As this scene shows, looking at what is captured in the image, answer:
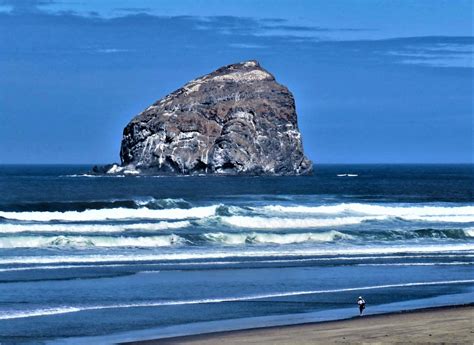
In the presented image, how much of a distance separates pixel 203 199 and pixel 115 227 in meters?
26.9

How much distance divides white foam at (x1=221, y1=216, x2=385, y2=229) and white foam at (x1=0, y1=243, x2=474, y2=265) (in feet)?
32.2

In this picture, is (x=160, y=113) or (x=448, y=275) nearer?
(x=448, y=275)

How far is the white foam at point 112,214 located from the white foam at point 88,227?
17.9 feet

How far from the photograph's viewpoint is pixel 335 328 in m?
19.9

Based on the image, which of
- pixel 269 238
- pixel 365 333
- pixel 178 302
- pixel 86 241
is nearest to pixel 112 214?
pixel 269 238

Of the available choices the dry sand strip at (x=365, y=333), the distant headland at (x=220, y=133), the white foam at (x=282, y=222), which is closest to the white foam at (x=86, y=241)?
the white foam at (x=282, y=222)

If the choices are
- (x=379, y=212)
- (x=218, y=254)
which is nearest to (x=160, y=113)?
(x=379, y=212)

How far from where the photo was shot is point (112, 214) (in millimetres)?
52969

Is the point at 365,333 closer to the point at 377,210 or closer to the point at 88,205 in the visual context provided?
the point at 88,205

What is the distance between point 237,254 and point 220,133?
90575 mm

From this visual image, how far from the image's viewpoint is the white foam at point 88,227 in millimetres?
41562

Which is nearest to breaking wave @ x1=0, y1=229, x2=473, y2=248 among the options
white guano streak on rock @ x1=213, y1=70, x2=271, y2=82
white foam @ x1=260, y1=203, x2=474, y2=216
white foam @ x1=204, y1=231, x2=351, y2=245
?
white foam @ x1=204, y1=231, x2=351, y2=245

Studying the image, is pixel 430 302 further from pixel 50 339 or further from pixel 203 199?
pixel 203 199

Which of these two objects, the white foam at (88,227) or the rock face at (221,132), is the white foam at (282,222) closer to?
the white foam at (88,227)
